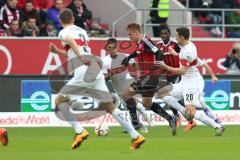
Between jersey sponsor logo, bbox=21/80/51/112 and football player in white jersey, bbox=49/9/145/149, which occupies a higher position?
football player in white jersey, bbox=49/9/145/149

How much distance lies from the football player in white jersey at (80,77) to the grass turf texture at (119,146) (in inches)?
12.6

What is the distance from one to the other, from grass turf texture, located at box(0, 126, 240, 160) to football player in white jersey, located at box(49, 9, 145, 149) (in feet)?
1.05

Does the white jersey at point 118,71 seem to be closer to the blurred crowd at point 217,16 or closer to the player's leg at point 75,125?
the player's leg at point 75,125

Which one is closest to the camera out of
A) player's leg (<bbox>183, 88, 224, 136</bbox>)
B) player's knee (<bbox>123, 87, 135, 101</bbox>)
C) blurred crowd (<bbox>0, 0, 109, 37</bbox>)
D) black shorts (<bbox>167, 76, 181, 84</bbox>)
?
player's leg (<bbox>183, 88, 224, 136</bbox>)

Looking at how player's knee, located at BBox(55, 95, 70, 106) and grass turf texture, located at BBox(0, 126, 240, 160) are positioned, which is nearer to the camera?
grass turf texture, located at BBox(0, 126, 240, 160)

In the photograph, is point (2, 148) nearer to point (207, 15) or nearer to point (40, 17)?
point (40, 17)

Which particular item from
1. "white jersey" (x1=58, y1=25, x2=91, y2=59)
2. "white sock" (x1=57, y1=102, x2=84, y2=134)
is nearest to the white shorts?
"white sock" (x1=57, y1=102, x2=84, y2=134)

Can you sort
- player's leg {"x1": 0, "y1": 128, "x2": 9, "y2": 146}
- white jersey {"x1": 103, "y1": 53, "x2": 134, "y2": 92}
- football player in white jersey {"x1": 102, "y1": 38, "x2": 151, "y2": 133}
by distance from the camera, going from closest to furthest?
player's leg {"x1": 0, "y1": 128, "x2": 9, "y2": 146} → football player in white jersey {"x1": 102, "y1": 38, "x2": 151, "y2": 133} → white jersey {"x1": 103, "y1": 53, "x2": 134, "y2": 92}

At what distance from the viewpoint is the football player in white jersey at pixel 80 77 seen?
14461 mm

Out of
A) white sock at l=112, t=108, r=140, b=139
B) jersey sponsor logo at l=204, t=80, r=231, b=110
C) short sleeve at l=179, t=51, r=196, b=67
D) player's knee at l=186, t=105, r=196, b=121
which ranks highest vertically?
short sleeve at l=179, t=51, r=196, b=67

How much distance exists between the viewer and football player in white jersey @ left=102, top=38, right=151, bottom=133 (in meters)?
19.5

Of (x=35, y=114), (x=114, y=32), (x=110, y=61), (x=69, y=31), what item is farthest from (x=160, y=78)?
(x=69, y=31)

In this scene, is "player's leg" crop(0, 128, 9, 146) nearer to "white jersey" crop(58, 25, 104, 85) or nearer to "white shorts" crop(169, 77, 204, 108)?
"white jersey" crop(58, 25, 104, 85)

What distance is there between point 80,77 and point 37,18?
10283 millimetres
